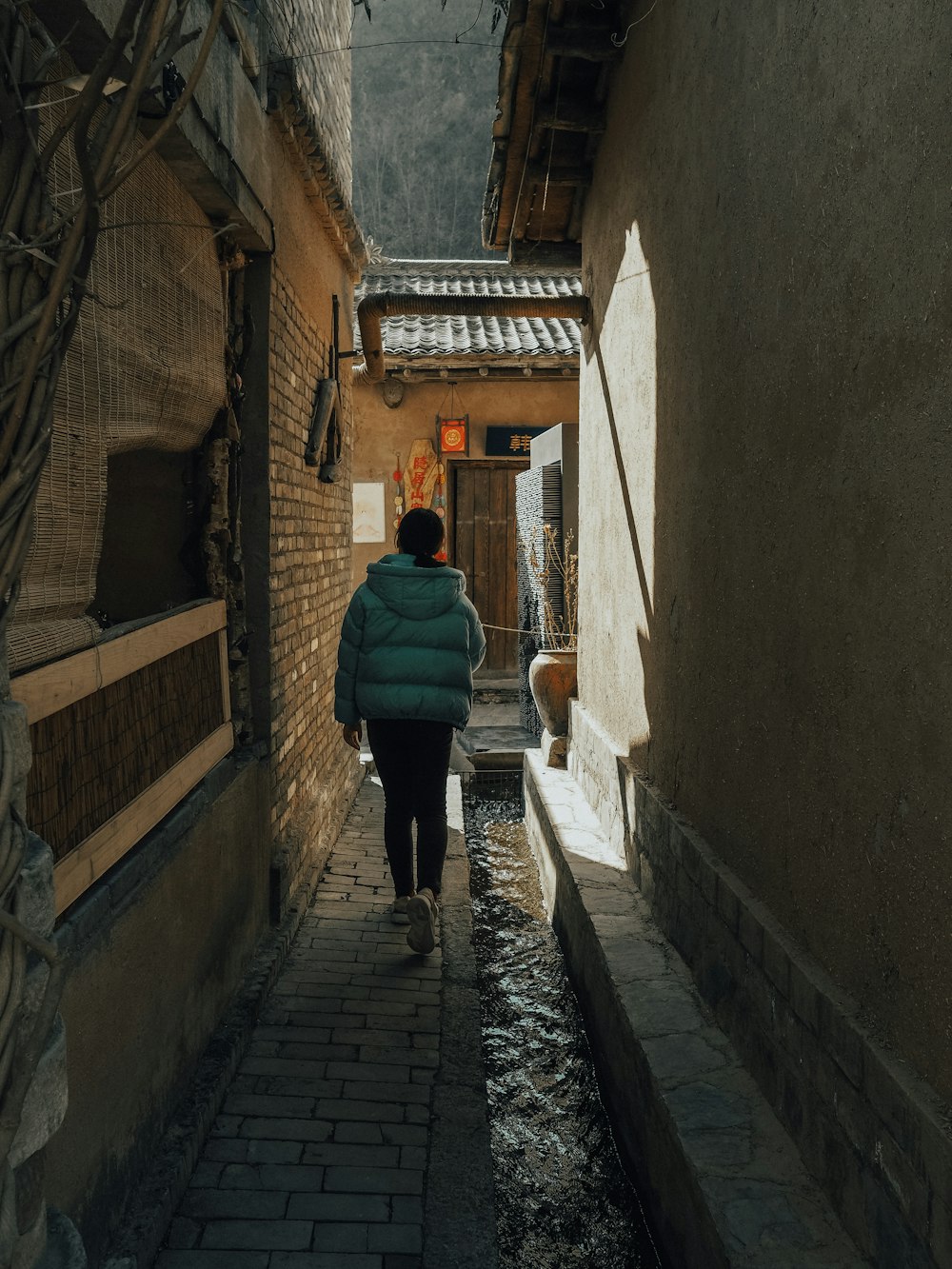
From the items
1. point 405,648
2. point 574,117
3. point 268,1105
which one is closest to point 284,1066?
point 268,1105

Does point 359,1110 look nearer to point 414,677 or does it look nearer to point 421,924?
point 421,924

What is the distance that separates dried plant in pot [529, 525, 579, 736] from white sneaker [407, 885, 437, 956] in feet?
11.2

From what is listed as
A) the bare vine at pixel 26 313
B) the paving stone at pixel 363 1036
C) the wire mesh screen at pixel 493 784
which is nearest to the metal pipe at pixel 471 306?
the wire mesh screen at pixel 493 784

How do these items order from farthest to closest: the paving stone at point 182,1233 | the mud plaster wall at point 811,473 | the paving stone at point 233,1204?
the paving stone at point 233,1204
the paving stone at point 182,1233
the mud plaster wall at point 811,473

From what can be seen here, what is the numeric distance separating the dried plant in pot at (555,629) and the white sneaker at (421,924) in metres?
3.41

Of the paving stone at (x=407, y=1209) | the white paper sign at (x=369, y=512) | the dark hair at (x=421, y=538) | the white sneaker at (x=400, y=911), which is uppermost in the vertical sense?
the white paper sign at (x=369, y=512)

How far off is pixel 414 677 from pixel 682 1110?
87.7 inches

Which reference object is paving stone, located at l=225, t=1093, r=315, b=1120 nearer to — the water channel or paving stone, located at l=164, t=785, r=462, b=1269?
paving stone, located at l=164, t=785, r=462, b=1269

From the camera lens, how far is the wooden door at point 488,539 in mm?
13328

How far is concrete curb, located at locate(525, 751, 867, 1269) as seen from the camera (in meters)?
2.49

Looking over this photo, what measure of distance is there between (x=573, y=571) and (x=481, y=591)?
475cm

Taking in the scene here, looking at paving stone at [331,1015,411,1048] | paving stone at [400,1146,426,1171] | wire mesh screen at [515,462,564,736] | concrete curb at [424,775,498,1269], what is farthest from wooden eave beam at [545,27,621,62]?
paving stone at [400,1146,426,1171]

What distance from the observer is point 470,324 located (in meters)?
13.5

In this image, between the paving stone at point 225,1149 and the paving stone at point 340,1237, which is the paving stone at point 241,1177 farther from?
the paving stone at point 340,1237
